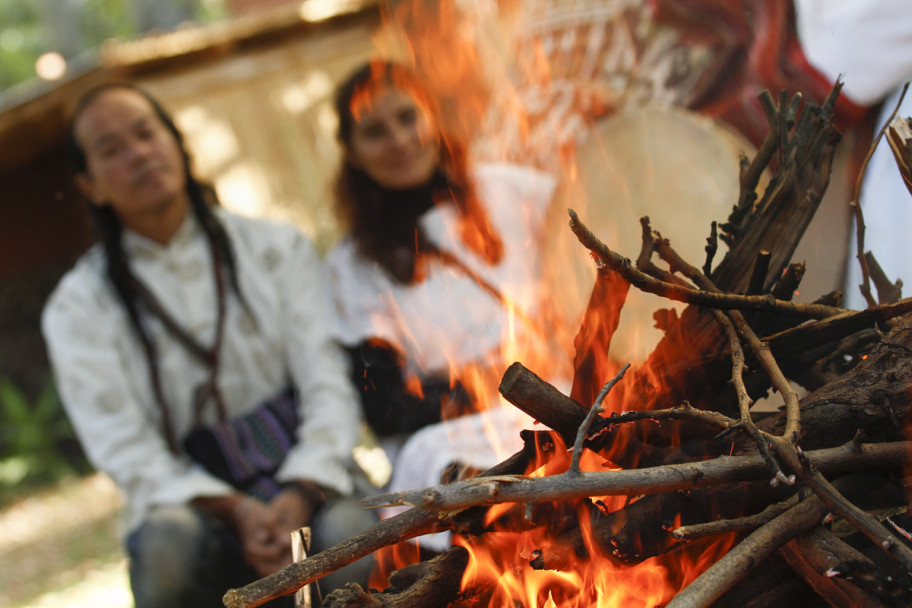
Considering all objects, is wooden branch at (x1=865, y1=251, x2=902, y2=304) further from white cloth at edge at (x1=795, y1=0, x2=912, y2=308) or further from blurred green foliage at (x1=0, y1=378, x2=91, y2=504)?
blurred green foliage at (x1=0, y1=378, x2=91, y2=504)

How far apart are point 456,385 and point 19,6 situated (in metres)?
25.4

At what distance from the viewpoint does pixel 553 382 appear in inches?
70.0

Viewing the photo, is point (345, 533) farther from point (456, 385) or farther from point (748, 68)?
point (748, 68)

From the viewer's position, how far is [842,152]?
1.75 meters

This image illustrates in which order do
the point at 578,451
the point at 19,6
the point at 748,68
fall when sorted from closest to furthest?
the point at 578,451
the point at 748,68
the point at 19,6

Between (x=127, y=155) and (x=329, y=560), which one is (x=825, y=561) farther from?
(x=127, y=155)

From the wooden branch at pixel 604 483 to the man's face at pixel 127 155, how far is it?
1.87 metres

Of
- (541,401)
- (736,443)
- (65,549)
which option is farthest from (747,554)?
(65,549)

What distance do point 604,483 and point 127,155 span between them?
2080mm

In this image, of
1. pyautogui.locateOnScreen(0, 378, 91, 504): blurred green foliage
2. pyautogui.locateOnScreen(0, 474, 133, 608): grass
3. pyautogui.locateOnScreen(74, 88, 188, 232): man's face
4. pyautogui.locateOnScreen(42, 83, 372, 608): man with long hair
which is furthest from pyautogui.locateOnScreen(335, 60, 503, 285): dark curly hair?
pyautogui.locateOnScreen(0, 378, 91, 504): blurred green foliage

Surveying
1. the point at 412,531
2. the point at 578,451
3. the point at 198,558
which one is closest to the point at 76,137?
the point at 198,558

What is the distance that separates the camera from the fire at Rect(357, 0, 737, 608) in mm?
1074

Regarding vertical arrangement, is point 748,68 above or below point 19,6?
below

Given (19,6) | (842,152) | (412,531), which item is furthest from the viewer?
(19,6)
